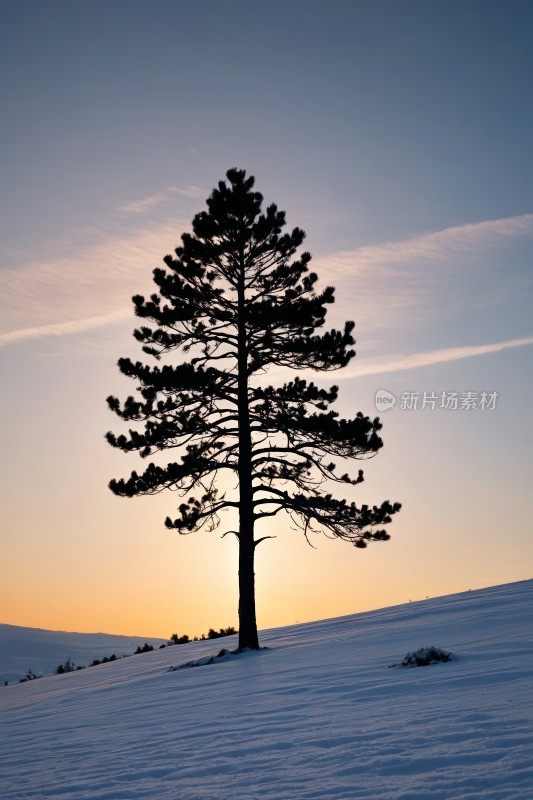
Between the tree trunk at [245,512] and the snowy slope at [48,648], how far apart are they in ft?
97.6

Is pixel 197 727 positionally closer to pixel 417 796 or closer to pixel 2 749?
pixel 2 749

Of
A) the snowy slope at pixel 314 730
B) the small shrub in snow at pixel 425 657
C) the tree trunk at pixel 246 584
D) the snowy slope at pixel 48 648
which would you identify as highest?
the tree trunk at pixel 246 584

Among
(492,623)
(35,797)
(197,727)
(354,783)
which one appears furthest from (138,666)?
(354,783)

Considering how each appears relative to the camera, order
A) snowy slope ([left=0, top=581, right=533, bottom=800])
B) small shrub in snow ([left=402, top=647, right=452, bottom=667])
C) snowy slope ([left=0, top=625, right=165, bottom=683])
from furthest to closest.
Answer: snowy slope ([left=0, top=625, right=165, bottom=683]) < small shrub in snow ([left=402, top=647, right=452, bottom=667]) < snowy slope ([left=0, top=581, right=533, bottom=800])

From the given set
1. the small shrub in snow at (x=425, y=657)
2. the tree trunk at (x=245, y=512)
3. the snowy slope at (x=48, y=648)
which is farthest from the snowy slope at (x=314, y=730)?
the snowy slope at (x=48, y=648)

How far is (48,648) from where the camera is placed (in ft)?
232

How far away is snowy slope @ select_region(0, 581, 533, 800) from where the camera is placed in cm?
528

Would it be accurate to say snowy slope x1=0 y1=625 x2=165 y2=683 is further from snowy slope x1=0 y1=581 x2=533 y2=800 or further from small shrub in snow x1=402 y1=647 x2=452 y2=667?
small shrub in snow x1=402 y1=647 x2=452 y2=667

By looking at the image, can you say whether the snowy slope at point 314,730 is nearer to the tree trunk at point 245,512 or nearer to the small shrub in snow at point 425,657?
the small shrub in snow at point 425,657

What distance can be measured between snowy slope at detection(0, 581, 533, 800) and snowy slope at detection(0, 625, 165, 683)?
3769cm

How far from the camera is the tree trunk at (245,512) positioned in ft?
65.9

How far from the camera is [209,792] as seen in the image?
549cm

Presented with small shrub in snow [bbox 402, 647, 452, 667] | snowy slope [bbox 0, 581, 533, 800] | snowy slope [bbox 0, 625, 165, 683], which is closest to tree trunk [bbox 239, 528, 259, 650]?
snowy slope [bbox 0, 581, 533, 800]

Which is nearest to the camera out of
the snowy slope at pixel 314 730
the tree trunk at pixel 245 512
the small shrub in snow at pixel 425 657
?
the snowy slope at pixel 314 730
